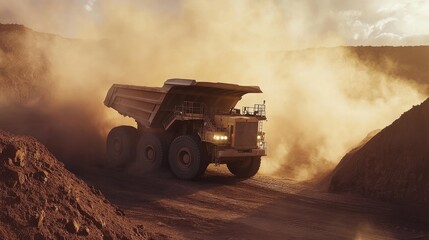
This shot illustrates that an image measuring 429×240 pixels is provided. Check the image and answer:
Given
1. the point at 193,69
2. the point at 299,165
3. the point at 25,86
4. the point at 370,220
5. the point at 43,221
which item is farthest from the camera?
the point at 25,86

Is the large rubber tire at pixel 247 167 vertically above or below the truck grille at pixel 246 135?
below

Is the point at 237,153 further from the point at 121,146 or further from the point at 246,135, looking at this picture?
the point at 121,146

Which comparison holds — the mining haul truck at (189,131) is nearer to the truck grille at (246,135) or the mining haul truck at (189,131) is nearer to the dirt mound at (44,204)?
the truck grille at (246,135)

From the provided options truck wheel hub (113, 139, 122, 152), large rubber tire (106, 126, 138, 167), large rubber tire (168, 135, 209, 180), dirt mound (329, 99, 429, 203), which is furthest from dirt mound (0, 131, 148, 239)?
truck wheel hub (113, 139, 122, 152)

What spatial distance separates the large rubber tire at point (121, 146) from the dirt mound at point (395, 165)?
6.02m

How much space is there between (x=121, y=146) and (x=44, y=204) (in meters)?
8.59

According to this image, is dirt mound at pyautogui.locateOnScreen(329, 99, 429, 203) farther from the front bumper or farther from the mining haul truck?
the mining haul truck

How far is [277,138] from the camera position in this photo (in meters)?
17.1

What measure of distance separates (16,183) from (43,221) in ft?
2.22

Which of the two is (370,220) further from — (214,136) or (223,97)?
(223,97)

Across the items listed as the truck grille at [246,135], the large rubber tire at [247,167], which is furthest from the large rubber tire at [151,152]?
the truck grille at [246,135]

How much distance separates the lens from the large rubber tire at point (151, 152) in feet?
42.0

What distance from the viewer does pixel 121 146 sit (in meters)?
14.0

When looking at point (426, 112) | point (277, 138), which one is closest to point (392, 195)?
point (426, 112)
